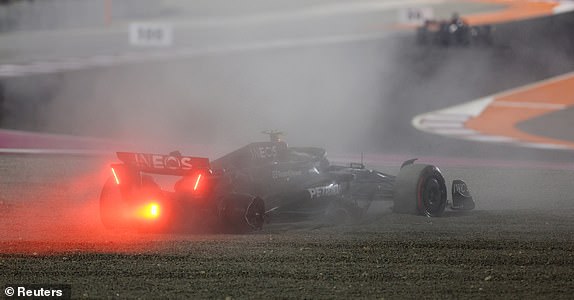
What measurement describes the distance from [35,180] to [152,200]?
4.63m

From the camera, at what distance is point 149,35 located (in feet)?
98.4

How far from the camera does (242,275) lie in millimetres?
7918

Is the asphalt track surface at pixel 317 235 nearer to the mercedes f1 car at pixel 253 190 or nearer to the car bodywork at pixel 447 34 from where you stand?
the mercedes f1 car at pixel 253 190

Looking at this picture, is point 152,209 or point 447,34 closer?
point 152,209

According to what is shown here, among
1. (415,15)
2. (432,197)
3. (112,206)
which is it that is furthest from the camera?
(415,15)

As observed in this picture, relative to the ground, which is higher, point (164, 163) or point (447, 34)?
point (447, 34)

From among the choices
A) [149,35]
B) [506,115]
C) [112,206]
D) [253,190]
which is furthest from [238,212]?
[149,35]

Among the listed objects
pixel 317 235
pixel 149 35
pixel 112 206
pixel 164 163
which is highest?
pixel 149 35

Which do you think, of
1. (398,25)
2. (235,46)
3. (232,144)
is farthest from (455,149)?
(398,25)

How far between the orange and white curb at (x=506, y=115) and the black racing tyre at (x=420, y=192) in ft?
25.3

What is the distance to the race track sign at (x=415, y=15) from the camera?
33.2 m

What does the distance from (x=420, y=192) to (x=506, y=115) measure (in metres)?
11.4

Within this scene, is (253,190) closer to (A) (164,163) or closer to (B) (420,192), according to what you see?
(A) (164,163)

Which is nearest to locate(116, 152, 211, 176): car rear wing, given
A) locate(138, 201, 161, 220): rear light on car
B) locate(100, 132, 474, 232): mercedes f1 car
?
locate(100, 132, 474, 232): mercedes f1 car
